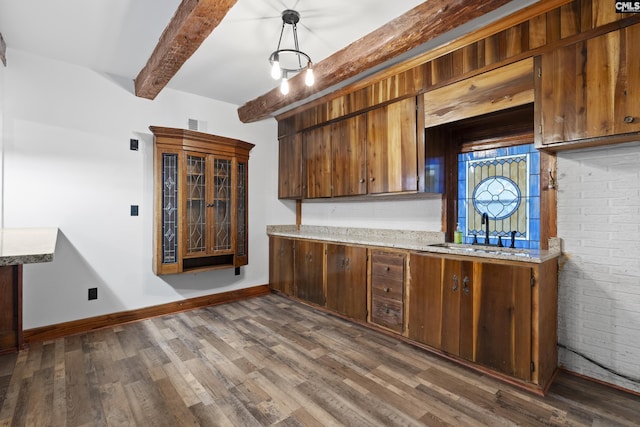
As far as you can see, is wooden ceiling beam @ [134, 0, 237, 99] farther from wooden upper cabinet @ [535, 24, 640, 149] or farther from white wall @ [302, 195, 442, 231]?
white wall @ [302, 195, 442, 231]

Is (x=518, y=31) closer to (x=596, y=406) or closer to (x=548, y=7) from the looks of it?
(x=548, y=7)

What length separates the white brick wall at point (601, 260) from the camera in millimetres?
2049

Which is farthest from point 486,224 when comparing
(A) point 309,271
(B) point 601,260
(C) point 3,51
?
(C) point 3,51

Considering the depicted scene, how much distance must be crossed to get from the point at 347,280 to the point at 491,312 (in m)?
1.45

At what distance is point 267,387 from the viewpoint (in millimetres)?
2098

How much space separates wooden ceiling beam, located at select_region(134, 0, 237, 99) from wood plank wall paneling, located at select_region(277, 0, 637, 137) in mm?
1716

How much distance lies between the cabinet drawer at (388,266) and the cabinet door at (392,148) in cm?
67

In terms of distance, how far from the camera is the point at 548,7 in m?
2.06

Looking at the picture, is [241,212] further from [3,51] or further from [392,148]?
[3,51]

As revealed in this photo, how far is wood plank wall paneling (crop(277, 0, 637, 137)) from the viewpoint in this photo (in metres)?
1.94

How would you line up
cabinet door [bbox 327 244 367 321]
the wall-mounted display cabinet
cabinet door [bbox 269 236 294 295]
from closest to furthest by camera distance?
1. cabinet door [bbox 327 244 367 321]
2. the wall-mounted display cabinet
3. cabinet door [bbox 269 236 294 295]

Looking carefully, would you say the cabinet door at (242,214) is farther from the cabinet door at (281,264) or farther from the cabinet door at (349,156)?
the cabinet door at (349,156)

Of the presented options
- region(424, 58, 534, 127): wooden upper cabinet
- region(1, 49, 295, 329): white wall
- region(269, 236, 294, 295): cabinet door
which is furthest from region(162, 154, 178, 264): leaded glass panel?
region(424, 58, 534, 127): wooden upper cabinet

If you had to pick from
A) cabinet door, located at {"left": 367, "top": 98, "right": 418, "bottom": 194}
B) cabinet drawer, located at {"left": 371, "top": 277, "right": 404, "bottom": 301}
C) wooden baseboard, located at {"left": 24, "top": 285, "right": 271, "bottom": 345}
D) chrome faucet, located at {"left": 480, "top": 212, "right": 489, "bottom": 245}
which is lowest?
wooden baseboard, located at {"left": 24, "top": 285, "right": 271, "bottom": 345}
